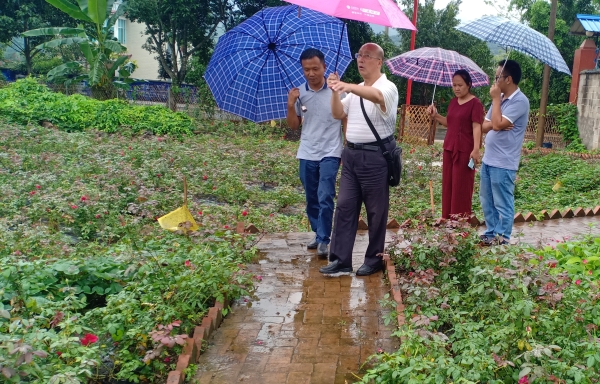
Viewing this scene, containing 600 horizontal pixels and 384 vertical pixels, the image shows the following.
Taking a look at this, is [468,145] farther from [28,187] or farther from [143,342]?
[28,187]

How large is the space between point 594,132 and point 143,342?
1693 centimetres

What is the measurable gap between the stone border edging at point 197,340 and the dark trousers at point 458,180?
2.74 meters

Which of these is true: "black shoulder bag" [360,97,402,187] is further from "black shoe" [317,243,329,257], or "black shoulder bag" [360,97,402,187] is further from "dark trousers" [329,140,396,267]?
"black shoe" [317,243,329,257]

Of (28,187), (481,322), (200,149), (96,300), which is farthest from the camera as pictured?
(200,149)

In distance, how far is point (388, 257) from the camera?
496 cm

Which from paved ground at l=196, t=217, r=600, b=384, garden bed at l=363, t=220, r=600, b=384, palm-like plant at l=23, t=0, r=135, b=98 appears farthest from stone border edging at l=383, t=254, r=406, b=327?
palm-like plant at l=23, t=0, r=135, b=98

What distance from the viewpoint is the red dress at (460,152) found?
5672mm

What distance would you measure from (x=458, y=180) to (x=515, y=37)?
1.42 meters

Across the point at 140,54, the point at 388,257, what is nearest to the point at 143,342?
the point at 388,257

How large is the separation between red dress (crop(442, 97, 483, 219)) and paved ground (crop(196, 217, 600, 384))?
4.13ft

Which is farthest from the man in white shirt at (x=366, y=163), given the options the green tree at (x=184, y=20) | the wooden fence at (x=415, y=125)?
the green tree at (x=184, y=20)

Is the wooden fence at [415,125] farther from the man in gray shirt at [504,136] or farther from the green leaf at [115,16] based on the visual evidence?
the man in gray shirt at [504,136]

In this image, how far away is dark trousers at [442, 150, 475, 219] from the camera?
5.78m

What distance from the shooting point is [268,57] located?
222 inches
